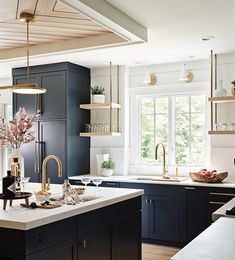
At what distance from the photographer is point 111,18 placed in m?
3.44

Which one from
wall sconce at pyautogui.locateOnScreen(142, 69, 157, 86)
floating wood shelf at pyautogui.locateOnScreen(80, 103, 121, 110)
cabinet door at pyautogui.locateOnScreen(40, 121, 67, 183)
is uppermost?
wall sconce at pyautogui.locateOnScreen(142, 69, 157, 86)

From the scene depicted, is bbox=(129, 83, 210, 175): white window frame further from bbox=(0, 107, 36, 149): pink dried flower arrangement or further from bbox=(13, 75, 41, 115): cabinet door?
bbox=(0, 107, 36, 149): pink dried flower arrangement

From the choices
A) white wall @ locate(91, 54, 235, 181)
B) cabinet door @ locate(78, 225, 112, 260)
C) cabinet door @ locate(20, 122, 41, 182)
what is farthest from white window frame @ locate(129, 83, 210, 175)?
cabinet door @ locate(78, 225, 112, 260)

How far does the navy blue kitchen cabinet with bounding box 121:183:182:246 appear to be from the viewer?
5.04 metres

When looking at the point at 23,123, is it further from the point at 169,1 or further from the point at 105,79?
the point at 105,79

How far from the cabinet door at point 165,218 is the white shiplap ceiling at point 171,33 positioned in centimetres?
198

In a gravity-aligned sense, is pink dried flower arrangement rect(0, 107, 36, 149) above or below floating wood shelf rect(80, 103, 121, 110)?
below

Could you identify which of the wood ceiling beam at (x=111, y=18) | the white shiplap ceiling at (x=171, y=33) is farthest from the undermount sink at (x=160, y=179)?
the wood ceiling beam at (x=111, y=18)

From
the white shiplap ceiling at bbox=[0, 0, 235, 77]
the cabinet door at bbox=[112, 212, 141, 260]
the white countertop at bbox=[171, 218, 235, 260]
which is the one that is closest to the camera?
the white countertop at bbox=[171, 218, 235, 260]

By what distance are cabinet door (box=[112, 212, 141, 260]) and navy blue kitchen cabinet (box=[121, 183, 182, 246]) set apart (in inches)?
46.9

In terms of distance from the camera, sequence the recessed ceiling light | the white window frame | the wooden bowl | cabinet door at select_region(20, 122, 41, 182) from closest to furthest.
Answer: the recessed ceiling light, the wooden bowl, the white window frame, cabinet door at select_region(20, 122, 41, 182)

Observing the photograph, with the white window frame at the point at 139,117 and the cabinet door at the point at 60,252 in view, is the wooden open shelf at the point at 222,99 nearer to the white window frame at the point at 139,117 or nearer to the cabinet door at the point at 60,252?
the white window frame at the point at 139,117

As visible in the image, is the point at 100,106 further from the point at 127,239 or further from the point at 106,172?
the point at 127,239

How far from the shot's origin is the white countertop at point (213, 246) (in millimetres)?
1797
